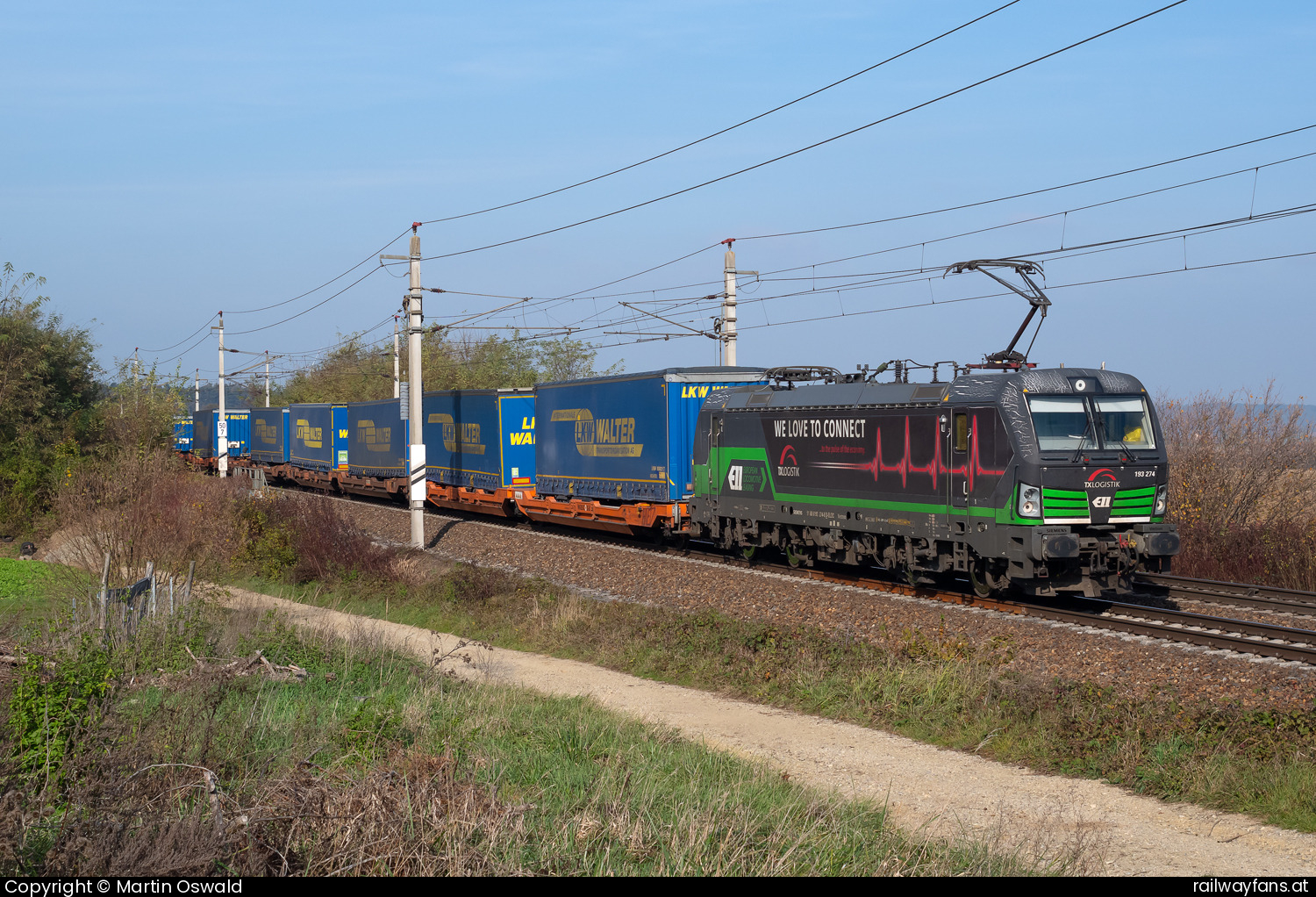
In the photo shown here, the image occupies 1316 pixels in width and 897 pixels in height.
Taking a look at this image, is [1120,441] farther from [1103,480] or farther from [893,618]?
[893,618]

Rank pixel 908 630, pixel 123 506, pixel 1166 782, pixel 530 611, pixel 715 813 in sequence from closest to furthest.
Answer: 1. pixel 715 813
2. pixel 1166 782
3. pixel 908 630
4. pixel 530 611
5. pixel 123 506

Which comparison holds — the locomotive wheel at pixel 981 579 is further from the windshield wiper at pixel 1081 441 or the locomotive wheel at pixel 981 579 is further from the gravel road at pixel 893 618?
the windshield wiper at pixel 1081 441

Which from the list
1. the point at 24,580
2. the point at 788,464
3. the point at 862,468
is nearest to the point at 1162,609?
the point at 862,468

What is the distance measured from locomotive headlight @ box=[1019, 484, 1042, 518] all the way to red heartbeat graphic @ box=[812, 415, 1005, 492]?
16.4 inches

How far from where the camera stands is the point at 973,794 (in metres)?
8.26

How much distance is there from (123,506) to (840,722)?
14216 millimetres

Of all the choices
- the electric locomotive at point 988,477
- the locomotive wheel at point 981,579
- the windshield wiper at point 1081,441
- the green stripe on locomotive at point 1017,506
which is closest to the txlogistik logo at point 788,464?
the electric locomotive at point 988,477

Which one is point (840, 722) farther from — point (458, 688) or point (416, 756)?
point (416, 756)

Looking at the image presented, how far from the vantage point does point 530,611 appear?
17219mm

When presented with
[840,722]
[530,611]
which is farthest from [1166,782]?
[530,611]

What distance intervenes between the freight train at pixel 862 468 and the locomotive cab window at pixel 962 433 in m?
0.03

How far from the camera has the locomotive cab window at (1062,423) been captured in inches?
585

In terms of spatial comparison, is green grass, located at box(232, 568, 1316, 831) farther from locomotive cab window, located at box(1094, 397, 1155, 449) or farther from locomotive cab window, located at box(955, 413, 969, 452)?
locomotive cab window, located at box(1094, 397, 1155, 449)

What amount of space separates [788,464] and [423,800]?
45.7 ft
